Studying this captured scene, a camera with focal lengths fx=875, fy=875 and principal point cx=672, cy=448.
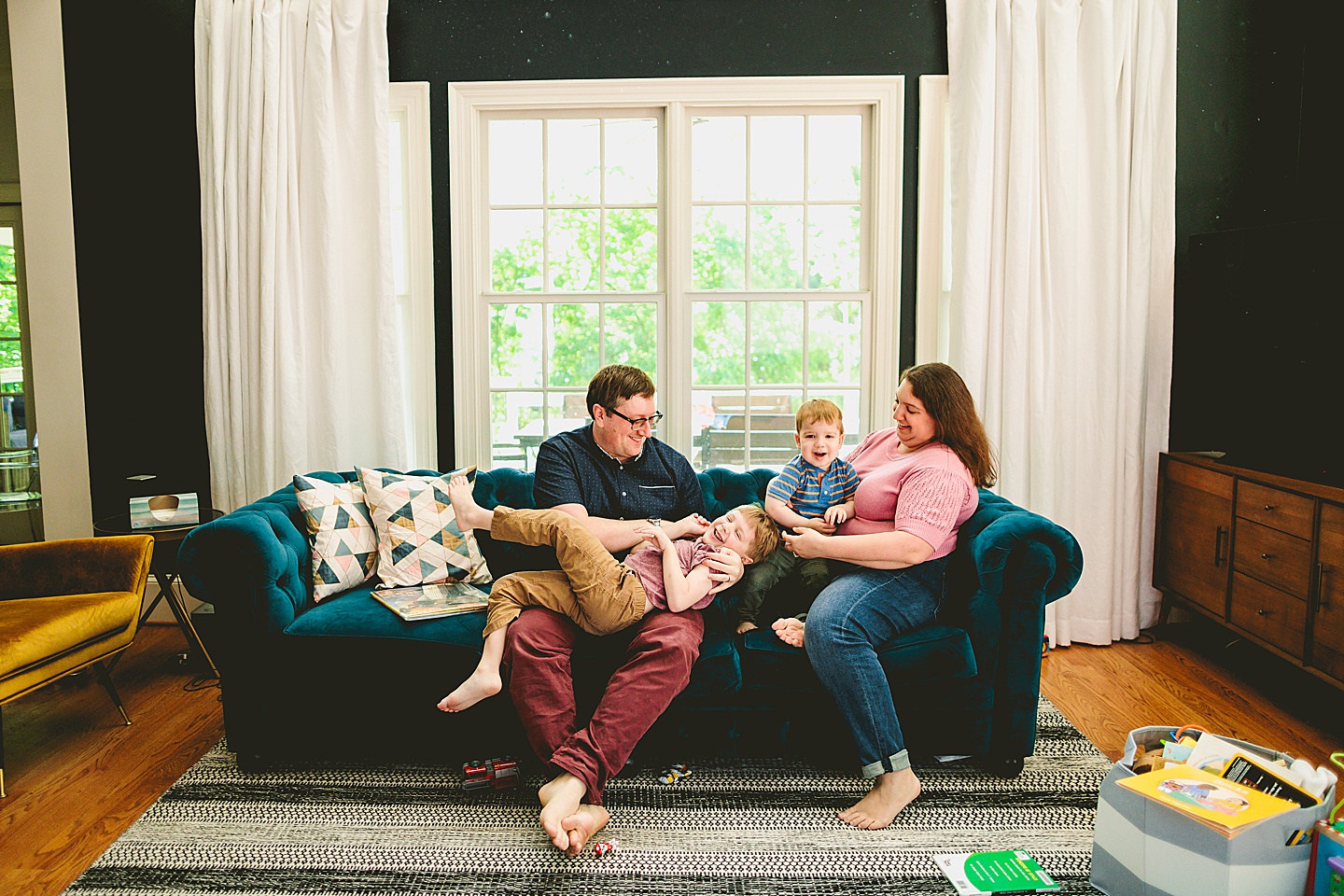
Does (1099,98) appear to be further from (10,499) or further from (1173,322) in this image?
(10,499)

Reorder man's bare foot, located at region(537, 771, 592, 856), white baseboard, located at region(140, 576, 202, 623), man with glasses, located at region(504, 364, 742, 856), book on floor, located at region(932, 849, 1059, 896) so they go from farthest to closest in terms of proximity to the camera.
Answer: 1. white baseboard, located at region(140, 576, 202, 623)
2. man with glasses, located at region(504, 364, 742, 856)
3. man's bare foot, located at region(537, 771, 592, 856)
4. book on floor, located at region(932, 849, 1059, 896)

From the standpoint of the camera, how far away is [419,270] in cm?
379


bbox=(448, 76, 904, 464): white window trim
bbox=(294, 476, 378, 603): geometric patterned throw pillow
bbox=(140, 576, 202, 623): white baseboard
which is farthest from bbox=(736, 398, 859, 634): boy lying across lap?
bbox=(140, 576, 202, 623): white baseboard

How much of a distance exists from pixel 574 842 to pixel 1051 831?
122 centimetres

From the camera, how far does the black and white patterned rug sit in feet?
6.78

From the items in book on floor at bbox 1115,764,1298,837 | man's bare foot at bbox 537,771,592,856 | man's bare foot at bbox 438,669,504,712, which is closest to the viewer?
book on floor at bbox 1115,764,1298,837

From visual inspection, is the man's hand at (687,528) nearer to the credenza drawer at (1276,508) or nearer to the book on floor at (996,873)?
the book on floor at (996,873)

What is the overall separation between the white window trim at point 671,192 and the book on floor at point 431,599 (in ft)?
3.61

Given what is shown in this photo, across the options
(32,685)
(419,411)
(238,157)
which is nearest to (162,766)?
(32,685)

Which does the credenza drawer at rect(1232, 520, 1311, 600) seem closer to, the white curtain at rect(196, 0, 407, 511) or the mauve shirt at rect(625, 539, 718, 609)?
the mauve shirt at rect(625, 539, 718, 609)

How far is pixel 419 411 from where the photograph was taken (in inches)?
153

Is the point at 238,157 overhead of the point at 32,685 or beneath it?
overhead

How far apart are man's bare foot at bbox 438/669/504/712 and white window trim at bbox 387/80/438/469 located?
66.9 inches

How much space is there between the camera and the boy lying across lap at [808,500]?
2678mm
